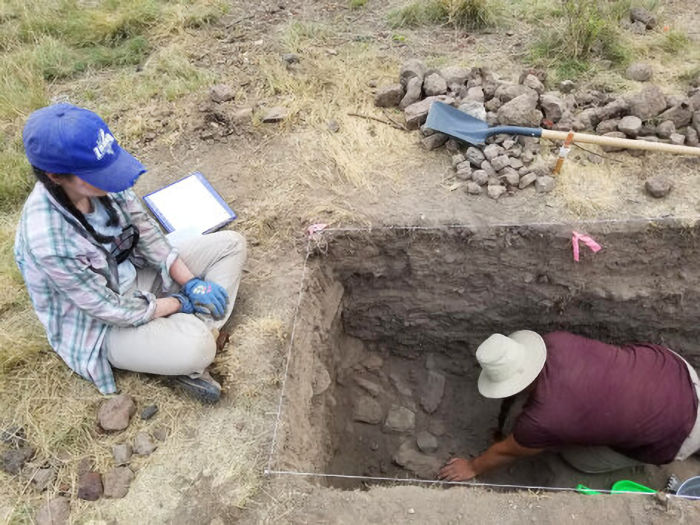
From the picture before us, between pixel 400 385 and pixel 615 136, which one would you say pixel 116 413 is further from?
pixel 615 136

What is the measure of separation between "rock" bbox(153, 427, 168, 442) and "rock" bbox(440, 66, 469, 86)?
295 centimetres

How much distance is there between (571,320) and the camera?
11.5ft

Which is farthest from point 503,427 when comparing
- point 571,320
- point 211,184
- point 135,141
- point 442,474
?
point 135,141

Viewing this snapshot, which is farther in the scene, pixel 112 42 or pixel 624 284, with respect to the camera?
pixel 112 42

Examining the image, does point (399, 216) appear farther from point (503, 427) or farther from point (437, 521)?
point (437, 521)

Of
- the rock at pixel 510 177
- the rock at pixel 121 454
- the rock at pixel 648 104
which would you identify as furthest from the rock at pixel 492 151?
the rock at pixel 121 454

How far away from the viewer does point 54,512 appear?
2307 millimetres

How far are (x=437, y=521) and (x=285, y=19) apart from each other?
434 cm

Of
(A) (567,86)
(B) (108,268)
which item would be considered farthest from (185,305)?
(A) (567,86)

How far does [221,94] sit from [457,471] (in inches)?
121

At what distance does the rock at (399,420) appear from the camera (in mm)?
3631

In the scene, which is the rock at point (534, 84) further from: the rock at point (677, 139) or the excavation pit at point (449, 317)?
the excavation pit at point (449, 317)

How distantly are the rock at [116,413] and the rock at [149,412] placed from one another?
0.06 m

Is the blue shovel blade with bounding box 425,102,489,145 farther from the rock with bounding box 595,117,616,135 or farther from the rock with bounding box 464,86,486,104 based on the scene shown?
the rock with bounding box 595,117,616,135
